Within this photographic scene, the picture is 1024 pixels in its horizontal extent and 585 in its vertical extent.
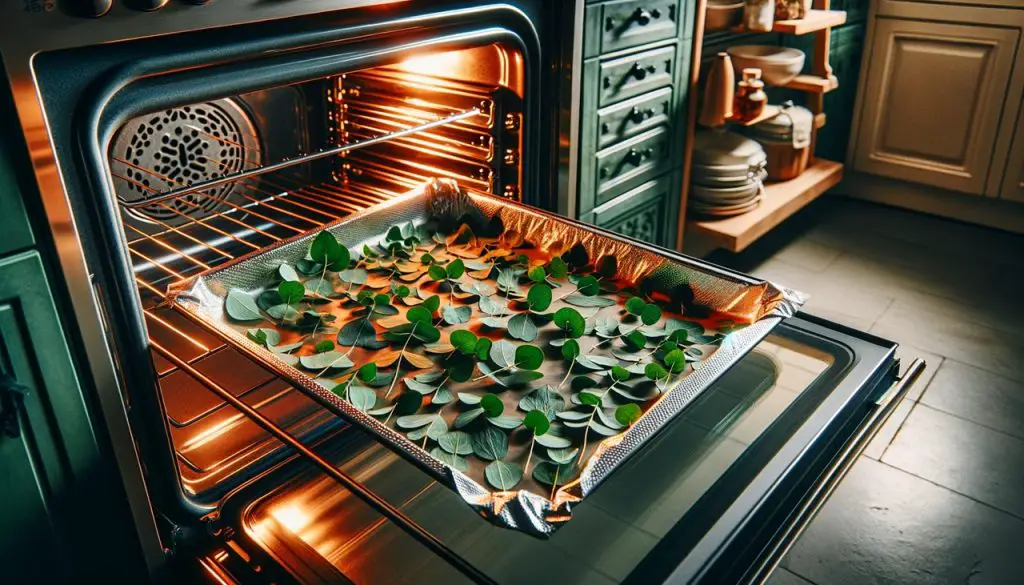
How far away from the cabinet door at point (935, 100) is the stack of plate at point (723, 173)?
1.01 m

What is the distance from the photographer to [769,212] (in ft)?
7.84

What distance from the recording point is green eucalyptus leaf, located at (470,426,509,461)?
898mm

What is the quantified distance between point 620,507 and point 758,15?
62.8 inches

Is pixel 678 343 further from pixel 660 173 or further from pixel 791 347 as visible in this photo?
pixel 660 173

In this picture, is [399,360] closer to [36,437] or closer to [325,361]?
[325,361]

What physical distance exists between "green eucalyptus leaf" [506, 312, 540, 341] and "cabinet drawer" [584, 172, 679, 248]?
2.10ft

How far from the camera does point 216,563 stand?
3.15 ft

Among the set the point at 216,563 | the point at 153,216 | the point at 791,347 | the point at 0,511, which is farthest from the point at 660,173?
the point at 0,511

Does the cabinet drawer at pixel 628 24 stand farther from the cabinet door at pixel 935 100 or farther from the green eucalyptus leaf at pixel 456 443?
the cabinet door at pixel 935 100

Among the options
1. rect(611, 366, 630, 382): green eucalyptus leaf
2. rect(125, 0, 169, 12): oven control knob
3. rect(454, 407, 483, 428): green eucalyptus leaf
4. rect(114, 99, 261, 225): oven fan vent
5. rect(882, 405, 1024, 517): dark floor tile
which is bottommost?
rect(882, 405, 1024, 517): dark floor tile

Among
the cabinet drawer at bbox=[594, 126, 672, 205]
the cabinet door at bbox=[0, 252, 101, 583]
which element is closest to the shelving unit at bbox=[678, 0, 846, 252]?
the cabinet drawer at bbox=[594, 126, 672, 205]

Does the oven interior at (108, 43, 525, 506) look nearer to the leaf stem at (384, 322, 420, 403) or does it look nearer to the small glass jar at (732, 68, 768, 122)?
the leaf stem at (384, 322, 420, 403)

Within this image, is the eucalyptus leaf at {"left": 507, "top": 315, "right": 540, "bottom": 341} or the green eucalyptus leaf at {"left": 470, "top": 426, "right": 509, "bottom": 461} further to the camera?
the eucalyptus leaf at {"left": 507, "top": 315, "right": 540, "bottom": 341}

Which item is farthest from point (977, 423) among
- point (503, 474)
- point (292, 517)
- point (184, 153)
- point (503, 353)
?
point (184, 153)
